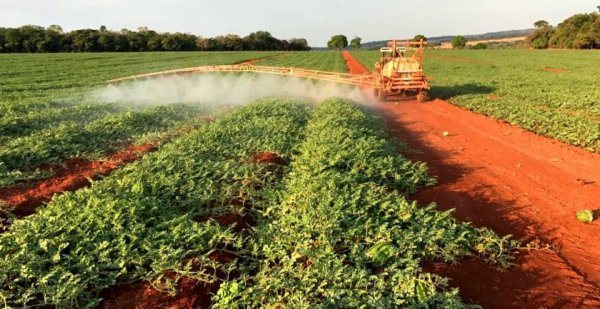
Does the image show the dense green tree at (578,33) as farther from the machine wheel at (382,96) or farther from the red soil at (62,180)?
the red soil at (62,180)

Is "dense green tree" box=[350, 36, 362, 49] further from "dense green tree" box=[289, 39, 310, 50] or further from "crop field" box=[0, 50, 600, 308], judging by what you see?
"crop field" box=[0, 50, 600, 308]

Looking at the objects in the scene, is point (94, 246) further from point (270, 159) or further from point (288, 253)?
point (270, 159)

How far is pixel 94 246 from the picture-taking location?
4.84m

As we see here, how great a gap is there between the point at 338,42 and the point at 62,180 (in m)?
132

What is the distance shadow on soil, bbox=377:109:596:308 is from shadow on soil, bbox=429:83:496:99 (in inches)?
414

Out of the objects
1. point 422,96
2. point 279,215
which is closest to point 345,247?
point 279,215

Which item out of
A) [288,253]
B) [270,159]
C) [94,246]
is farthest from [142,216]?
[270,159]

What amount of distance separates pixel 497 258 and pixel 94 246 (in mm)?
5119

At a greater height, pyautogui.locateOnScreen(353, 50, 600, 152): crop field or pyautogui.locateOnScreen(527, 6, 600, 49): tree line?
pyautogui.locateOnScreen(527, 6, 600, 49): tree line

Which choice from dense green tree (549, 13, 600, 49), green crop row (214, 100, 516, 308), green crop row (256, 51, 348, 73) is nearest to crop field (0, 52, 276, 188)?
green crop row (214, 100, 516, 308)

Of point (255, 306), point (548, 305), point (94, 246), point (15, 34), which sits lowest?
point (548, 305)

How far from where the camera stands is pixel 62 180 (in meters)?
8.26

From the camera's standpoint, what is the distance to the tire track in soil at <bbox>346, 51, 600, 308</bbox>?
16.3 feet

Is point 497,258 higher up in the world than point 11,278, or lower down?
lower down
